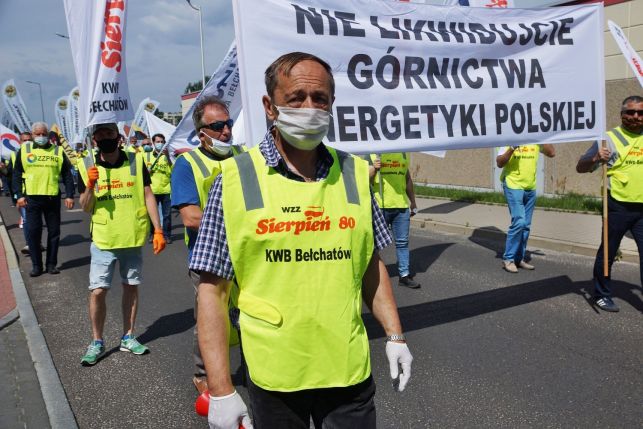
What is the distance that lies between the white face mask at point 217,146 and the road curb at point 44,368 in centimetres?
192

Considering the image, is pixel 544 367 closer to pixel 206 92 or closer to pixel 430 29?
pixel 430 29

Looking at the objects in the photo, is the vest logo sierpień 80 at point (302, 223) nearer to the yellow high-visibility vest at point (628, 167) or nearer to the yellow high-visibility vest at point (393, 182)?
the yellow high-visibility vest at point (628, 167)

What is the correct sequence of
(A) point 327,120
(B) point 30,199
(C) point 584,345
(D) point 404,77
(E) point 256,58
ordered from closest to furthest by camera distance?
(A) point 327,120, (E) point 256,58, (D) point 404,77, (C) point 584,345, (B) point 30,199

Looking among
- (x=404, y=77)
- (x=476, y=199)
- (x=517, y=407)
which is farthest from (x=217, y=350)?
(x=476, y=199)

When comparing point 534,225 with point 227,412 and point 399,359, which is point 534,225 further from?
point 227,412

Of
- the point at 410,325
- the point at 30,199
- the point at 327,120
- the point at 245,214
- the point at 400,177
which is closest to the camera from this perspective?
the point at 245,214

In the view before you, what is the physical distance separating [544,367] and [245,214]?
327 cm

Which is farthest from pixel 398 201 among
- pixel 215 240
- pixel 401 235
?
pixel 215 240

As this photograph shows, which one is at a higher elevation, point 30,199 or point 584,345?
point 30,199

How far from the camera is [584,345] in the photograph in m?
4.64

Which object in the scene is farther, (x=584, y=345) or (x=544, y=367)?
(x=584, y=345)

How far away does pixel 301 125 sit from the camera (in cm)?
194

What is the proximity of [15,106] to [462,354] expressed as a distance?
23.8 meters

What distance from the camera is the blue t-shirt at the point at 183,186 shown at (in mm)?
3541
